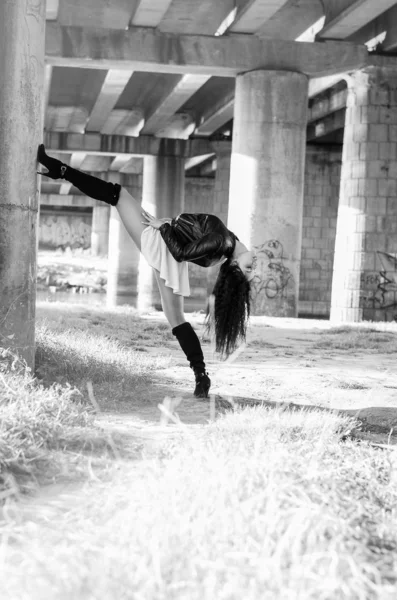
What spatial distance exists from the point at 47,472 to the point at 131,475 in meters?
0.40

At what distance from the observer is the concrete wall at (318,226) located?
1278 inches

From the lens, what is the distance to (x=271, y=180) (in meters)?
17.8

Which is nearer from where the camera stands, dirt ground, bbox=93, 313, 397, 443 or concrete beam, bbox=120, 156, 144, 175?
dirt ground, bbox=93, 313, 397, 443

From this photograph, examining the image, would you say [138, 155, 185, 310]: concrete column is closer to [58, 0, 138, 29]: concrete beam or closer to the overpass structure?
the overpass structure

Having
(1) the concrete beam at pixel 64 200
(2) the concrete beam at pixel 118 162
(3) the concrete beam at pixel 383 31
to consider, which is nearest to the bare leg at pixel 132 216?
(3) the concrete beam at pixel 383 31

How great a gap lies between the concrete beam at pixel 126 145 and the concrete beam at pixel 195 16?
495 inches

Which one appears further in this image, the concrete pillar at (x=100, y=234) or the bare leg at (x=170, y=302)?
the concrete pillar at (x=100, y=234)

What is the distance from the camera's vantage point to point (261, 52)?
59.4 ft

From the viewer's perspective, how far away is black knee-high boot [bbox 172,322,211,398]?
20.2 feet

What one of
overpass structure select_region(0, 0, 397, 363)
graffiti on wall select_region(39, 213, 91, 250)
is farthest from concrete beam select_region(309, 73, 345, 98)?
graffiti on wall select_region(39, 213, 91, 250)

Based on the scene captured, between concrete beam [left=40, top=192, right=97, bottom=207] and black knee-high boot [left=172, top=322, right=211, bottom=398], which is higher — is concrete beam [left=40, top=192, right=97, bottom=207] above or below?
above

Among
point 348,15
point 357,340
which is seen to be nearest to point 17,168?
point 357,340

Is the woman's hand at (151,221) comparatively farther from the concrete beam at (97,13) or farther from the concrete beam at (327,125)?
the concrete beam at (327,125)

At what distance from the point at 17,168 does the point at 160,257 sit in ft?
3.83
